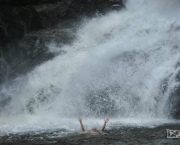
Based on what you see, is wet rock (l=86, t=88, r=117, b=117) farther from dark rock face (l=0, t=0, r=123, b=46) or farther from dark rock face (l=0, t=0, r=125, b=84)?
dark rock face (l=0, t=0, r=123, b=46)

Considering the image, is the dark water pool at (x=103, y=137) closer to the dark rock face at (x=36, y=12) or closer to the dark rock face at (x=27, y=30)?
the dark rock face at (x=27, y=30)

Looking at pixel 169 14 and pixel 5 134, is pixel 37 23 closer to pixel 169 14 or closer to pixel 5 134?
pixel 169 14

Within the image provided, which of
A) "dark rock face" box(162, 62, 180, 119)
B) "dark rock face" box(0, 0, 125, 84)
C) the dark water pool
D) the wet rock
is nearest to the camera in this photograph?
the dark water pool

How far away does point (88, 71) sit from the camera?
1705 cm

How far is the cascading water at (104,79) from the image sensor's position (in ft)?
49.8

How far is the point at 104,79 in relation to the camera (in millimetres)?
16547

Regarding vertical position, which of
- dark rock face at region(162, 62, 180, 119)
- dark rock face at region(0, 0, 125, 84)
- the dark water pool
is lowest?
the dark water pool

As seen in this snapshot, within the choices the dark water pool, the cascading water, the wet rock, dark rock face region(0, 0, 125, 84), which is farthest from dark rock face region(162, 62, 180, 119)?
dark rock face region(0, 0, 125, 84)

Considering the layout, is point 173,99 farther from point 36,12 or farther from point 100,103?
point 36,12

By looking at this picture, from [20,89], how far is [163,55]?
770 centimetres

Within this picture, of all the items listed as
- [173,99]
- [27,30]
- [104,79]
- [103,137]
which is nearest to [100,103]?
[104,79]

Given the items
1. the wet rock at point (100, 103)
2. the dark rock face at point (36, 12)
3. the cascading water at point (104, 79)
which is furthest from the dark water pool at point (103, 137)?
the dark rock face at point (36, 12)

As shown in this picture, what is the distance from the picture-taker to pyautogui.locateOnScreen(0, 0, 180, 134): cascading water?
15.2 m

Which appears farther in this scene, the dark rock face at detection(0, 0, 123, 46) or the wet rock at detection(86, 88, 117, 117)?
the dark rock face at detection(0, 0, 123, 46)
